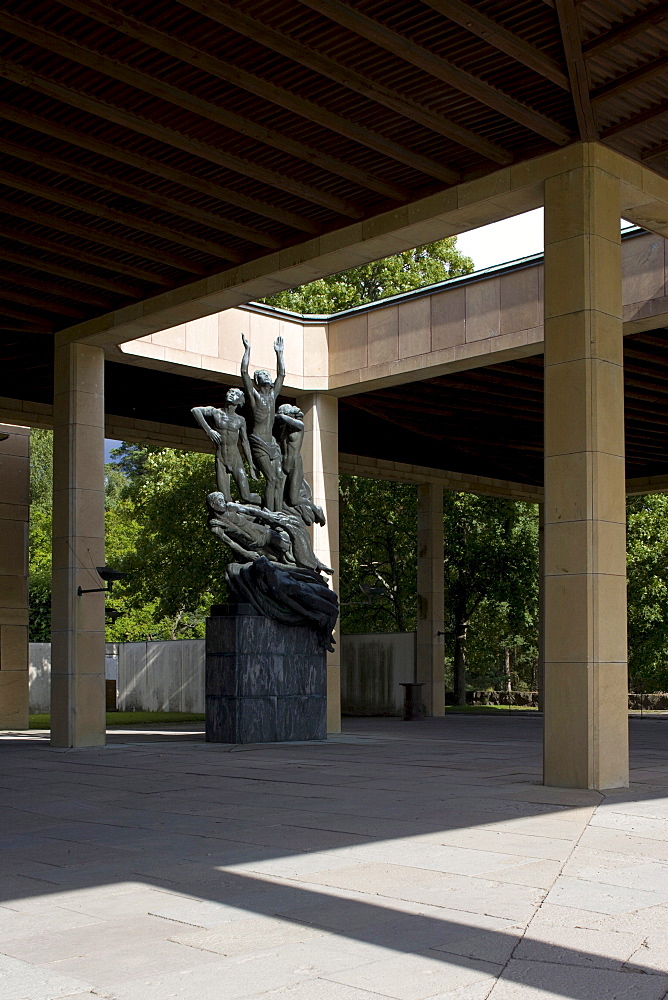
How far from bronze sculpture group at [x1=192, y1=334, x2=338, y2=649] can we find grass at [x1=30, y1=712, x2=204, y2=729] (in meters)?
9.42

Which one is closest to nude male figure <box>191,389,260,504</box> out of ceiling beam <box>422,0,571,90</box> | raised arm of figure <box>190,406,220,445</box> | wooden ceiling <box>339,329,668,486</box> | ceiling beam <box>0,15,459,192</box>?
raised arm of figure <box>190,406,220,445</box>

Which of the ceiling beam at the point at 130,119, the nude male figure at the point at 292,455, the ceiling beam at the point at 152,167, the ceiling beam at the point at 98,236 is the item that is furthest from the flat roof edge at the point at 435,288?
the ceiling beam at the point at 130,119

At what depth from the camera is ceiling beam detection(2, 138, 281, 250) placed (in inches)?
556

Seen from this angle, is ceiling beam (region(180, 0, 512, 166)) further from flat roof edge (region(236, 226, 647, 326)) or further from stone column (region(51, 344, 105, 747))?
stone column (region(51, 344, 105, 747))

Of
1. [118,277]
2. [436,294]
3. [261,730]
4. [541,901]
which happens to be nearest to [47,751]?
[261,730]

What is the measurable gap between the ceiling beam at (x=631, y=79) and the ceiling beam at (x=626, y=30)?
0.51m

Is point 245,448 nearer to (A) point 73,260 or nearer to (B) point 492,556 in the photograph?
(A) point 73,260

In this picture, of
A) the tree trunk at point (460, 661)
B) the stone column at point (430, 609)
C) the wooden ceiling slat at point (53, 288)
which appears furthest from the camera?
the tree trunk at point (460, 661)

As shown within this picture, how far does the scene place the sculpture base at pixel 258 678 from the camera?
18.2 metres

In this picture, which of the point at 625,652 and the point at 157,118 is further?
the point at 157,118

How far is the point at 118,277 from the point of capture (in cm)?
1831

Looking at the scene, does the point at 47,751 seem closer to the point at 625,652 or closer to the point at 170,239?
the point at 170,239

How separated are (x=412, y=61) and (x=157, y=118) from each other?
3339 mm

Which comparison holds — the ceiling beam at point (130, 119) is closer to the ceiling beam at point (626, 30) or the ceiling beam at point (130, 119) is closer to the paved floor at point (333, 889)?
the ceiling beam at point (626, 30)
